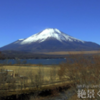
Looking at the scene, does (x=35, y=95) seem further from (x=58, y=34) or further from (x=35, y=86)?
(x=58, y=34)

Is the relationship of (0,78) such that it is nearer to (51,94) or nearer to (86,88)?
(51,94)

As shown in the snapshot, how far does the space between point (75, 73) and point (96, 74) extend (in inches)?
56.1

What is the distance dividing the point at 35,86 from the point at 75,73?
7825mm

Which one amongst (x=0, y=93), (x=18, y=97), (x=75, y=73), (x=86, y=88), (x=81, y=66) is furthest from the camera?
(x=18, y=97)

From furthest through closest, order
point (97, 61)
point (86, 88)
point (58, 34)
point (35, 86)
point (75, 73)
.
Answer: point (58, 34) → point (35, 86) → point (75, 73) → point (97, 61) → point (86, 88)

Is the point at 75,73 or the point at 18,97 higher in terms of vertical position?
the point at 75,73

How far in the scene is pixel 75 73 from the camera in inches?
312

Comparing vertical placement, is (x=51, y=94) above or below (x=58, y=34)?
below

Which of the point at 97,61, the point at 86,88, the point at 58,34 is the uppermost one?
the point at 58,34

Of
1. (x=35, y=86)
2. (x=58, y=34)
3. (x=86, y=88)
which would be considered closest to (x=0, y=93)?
(x=35, y=86)

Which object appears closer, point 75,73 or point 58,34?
A: point 75,73

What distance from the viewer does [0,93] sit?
1183 centimetres

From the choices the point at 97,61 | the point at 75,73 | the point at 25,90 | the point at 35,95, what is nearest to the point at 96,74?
the point at 97,61

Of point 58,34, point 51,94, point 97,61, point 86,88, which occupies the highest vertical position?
point 58,34
